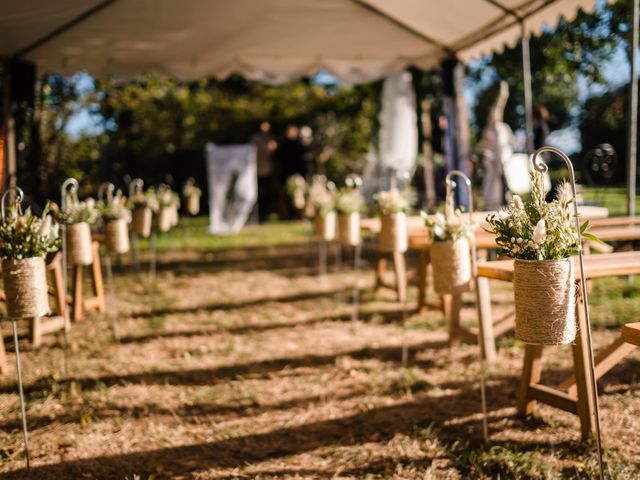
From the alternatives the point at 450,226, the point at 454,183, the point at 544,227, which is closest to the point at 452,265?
the point at 450,226

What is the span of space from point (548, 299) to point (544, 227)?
0.91 ft

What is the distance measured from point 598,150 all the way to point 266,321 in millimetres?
4101

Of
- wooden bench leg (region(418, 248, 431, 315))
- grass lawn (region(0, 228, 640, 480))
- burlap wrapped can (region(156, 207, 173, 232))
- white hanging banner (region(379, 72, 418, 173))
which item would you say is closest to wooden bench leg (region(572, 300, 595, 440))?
grass lawn (region(0, 228, 640, 480))

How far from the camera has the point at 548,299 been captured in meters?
2.10

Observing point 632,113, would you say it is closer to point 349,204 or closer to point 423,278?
point 423,278

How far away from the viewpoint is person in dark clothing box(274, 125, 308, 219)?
15.4 meters

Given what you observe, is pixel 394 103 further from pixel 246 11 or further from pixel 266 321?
pixel 266 321

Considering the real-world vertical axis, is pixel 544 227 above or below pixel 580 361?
above

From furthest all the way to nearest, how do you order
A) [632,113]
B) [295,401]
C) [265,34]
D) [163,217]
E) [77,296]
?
[163,217], [265,34], [632,113], [77,296], [295,401]

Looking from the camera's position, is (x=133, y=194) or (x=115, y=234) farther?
(x=133, y=194)

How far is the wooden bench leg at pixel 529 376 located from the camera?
302 centimetres

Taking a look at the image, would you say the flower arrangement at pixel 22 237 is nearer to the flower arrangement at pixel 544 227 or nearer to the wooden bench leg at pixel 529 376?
the flower arrangement at pixel 544 227

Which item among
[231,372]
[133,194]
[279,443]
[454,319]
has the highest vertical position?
[133,194]

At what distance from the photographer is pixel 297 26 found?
6.89 m
